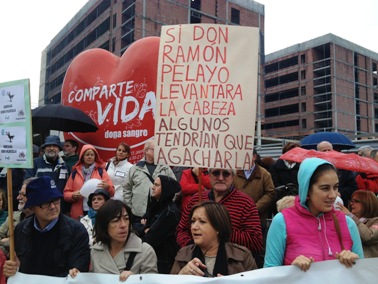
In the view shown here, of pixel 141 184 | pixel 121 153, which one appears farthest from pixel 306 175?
pixel 121 153

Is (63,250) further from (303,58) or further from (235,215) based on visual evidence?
(303,58)

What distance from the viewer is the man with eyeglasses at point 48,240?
3.07m

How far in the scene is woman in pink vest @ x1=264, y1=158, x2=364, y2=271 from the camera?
2.39 m

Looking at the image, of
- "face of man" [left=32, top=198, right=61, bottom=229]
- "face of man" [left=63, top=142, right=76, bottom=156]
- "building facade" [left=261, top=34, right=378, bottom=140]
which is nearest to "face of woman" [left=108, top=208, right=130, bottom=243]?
"face of man" [left=32, top=198, right=61, bottom=229]

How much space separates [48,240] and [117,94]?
4409 millimetres

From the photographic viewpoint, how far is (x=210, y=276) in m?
2.64

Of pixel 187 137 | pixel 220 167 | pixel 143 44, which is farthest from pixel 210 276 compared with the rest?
pixel 143 44

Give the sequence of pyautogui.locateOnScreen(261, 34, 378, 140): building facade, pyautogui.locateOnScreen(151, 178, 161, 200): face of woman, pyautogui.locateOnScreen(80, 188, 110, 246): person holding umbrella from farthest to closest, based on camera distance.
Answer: pyautogui.locateOnScreen(261, 34, 378, 140): building facade → pyautogui.locateOnScreen(80, 188, 110, 246): person holding umbrella → pyautogui.locateOnScreen(151, 178, 161, 200): face of woman

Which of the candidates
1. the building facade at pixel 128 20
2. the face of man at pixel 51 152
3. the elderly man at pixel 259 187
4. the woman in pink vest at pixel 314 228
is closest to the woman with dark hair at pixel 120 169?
the face of man at pixel 51 152

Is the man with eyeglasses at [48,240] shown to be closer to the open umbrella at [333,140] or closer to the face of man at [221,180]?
the face of man at [221,180]

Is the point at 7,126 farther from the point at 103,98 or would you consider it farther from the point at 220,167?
the point at 103,98

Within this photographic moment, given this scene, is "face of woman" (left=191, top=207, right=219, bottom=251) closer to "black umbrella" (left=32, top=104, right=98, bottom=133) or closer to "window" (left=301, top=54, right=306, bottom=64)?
"black umbrella" (left=32, top=104, right=98, bottom=133)

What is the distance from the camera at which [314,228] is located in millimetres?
2398

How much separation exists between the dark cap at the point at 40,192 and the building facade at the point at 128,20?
35.3m
